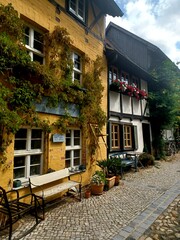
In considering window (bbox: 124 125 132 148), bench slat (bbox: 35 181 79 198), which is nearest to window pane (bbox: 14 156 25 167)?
bench slat (bbox: 35 181 79 198)

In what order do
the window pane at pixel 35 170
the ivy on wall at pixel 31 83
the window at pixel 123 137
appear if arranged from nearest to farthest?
the ivy on wall at pixel 31 83 → the window pane at pixel 35 170 → the window at pixel 123 137

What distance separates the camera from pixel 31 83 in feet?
16.7

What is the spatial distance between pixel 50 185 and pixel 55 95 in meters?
2.70

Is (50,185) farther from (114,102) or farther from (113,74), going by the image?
(113,74)

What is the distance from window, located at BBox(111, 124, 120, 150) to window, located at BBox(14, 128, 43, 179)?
15.1ft

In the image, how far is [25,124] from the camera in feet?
15.8

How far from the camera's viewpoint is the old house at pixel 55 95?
4785 mm

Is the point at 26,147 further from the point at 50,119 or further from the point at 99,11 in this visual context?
the point at 99,11

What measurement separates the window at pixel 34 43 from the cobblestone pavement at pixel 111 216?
14.5ft

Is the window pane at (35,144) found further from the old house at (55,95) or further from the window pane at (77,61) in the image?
→ the window pane at (77,61)

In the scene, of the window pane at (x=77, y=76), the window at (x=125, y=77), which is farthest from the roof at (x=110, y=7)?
the window pane at (x=77, y=76)

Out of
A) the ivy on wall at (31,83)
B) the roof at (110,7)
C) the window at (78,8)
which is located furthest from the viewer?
the roof at (110,7)

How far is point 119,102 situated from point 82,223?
6.90 metres

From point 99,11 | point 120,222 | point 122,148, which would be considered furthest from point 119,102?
point 120,222
